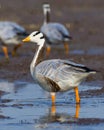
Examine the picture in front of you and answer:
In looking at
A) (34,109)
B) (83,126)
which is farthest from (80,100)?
(83,126)

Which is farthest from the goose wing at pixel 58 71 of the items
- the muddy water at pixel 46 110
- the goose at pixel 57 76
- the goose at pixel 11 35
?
the goose at pixel 11 35

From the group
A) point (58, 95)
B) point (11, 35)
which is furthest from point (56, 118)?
point (11, 35)

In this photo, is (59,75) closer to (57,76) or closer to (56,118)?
(57,76)

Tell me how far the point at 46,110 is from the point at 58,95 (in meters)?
1.83

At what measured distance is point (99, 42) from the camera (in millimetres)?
23250

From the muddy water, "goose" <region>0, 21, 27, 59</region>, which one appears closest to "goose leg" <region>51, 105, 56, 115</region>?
the muddy water

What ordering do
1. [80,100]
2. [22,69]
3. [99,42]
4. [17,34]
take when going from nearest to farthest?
[80,100] < [22,69] < [17,34] < [99,42]

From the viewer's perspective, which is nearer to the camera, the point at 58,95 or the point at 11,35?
the point at 58,95

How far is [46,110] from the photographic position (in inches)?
439

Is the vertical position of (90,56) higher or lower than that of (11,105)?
→ lower

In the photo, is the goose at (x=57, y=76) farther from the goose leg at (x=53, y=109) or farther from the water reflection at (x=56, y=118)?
the water reflection at (x=56, y=118)

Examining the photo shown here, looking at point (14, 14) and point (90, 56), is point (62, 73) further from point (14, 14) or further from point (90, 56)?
point (14, 14)

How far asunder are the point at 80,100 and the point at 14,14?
17.7 metres

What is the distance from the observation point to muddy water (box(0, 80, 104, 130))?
983cm
